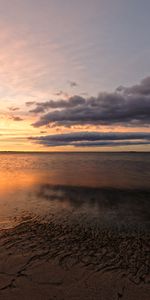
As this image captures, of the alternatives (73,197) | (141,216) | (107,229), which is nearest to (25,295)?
(107,229)

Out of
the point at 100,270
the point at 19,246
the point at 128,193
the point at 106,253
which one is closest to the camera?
the point at 100,270

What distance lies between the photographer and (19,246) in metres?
9.95

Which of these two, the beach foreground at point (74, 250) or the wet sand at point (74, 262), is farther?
the beach foreground at point (74, 250)

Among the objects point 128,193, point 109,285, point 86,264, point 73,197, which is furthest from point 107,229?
point 128,193

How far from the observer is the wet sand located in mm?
6754

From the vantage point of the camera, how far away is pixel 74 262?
27.9ft

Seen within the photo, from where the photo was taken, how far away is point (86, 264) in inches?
329

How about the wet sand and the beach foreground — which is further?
the beach foreground

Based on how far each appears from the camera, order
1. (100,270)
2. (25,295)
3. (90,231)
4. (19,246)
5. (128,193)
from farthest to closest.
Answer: (128,193)
(90,231)
(19,246)
(100,270)
(25,295)

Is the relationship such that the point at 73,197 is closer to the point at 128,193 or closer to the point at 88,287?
the point at 128,193

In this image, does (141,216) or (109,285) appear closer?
(109,285)

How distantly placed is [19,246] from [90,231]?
382cm

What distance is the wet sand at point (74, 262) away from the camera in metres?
6.75

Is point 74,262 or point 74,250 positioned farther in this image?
point 74,250
